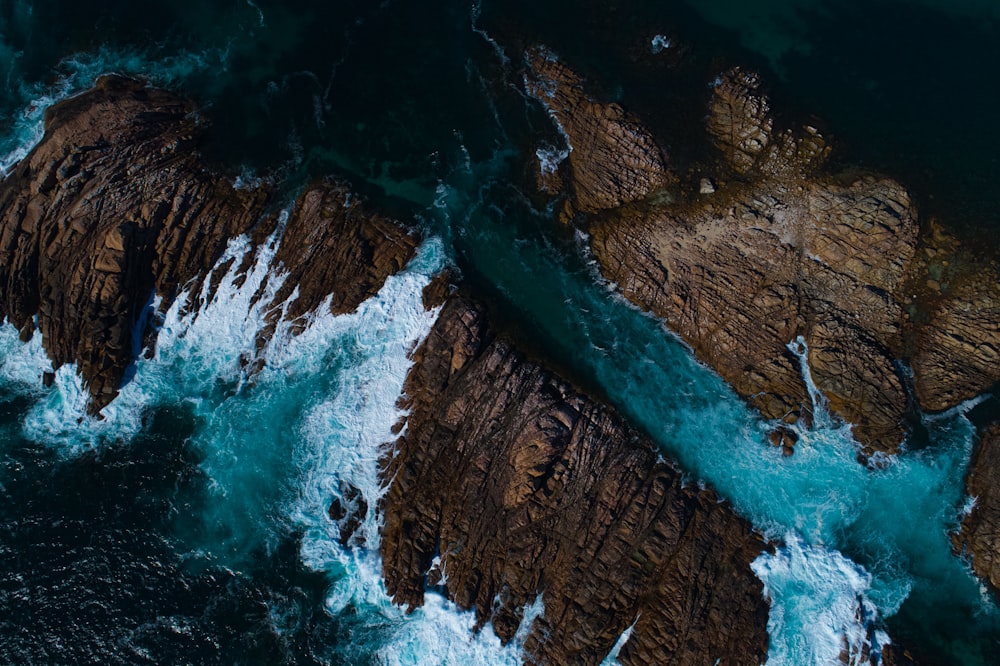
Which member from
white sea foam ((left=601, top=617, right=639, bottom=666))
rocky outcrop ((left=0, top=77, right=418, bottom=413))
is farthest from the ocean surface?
white sea foam ((left=601, top=617, right=639, bottom=666))

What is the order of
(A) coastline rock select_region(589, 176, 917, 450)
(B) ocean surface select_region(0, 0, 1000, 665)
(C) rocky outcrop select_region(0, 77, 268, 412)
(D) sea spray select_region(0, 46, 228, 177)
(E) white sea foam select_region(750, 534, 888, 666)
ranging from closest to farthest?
1. (E) white sea foam select_region(750, 534, 888, 666)
2. (B) ocean surface select_region(0, 0, 1000, 665)
3. (C) rocky outcrop select_region(0, 77, 268, 412)
4. (A) coastline rock select_region(589, 176, 917, 450)
5. (D) sea spray select_region(0, 46, 228, 177)

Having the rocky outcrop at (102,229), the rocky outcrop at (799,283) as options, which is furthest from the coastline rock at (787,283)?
the rocky outcrop at (102,229)

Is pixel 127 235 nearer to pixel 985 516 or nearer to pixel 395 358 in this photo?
pixel 395 358

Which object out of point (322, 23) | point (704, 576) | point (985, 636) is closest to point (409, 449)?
point (704, 576)

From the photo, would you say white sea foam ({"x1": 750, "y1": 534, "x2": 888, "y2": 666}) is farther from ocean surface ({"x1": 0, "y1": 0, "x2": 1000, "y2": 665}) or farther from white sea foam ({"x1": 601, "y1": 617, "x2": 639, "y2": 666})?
white sea foam ({"x1": 601, "y1": 617, "x2": 639, "y2": 666})

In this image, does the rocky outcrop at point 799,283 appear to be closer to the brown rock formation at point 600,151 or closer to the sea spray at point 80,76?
the brown rock formation at point 600,151

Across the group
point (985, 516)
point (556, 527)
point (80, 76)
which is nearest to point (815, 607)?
point (985, 516)
